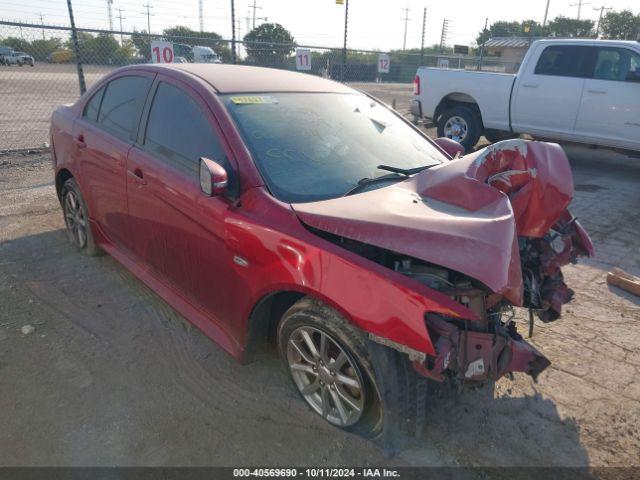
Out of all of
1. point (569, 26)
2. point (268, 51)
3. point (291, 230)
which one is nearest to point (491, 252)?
point (291, 230)

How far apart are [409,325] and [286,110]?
1680mm

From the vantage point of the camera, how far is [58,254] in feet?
15.2

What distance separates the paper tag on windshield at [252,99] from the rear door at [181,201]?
7.8 inches

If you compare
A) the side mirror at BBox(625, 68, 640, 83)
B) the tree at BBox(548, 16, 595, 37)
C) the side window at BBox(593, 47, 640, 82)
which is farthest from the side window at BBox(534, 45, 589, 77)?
the tree at BBox(548, 16, 595, 37)

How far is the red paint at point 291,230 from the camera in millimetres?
2131

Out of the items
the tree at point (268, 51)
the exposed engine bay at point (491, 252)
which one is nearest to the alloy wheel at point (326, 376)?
the exposed engine bay at point (491, 252)

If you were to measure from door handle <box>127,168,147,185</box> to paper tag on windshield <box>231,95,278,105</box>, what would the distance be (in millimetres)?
851

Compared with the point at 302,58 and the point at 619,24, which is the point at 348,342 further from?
the point at 619,24

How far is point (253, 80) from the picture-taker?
332 centimetres

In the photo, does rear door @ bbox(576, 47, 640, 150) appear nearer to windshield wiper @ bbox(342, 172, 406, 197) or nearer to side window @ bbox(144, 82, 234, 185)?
windshield wiper @ bbox(342, 172, 406, 197)

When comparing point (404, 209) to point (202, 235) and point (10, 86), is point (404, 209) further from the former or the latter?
point (10, 86)

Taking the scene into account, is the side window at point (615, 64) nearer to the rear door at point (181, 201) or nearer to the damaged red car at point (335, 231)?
the damaged red car at point (335, 231)

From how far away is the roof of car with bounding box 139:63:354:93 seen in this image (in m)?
3.16

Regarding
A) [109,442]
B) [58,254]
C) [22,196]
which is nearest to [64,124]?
[58,254]
